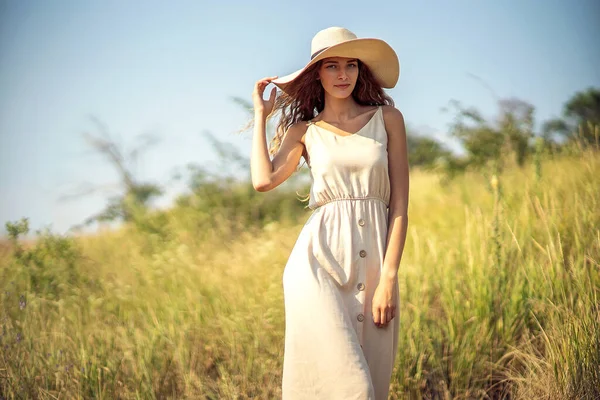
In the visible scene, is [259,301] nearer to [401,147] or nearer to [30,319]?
[30,319]

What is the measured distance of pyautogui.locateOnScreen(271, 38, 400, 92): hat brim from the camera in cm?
307

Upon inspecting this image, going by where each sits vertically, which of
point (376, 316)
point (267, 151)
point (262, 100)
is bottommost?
point (376, 316)

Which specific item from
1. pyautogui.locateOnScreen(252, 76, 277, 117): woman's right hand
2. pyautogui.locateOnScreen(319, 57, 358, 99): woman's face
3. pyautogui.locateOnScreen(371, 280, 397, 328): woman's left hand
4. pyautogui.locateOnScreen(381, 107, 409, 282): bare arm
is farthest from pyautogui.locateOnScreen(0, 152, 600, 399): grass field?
pyautogui.locateOnScreen(252, 76, 277, 117): woman's right hand

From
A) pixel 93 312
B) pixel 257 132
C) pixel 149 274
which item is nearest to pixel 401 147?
pixel 257 132

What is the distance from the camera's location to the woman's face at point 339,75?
312cm

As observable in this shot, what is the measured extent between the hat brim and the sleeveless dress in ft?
0.96

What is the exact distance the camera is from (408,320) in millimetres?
4555

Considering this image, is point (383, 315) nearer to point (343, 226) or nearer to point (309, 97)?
point (343, 226)

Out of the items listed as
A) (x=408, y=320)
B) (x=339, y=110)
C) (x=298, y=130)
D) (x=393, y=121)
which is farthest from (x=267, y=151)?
(x=408, y=320)

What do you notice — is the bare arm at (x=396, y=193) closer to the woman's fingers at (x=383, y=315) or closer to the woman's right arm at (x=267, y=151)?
the woman's fingers at (x=383, y=315)

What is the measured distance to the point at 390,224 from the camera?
2992 millimetres

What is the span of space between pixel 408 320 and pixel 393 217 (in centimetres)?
178

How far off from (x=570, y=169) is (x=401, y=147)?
3.63 meters

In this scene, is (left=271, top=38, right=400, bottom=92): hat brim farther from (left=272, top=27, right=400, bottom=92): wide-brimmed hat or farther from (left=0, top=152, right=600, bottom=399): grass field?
(left=0, top=152, right=600, bottom=399): grass field
